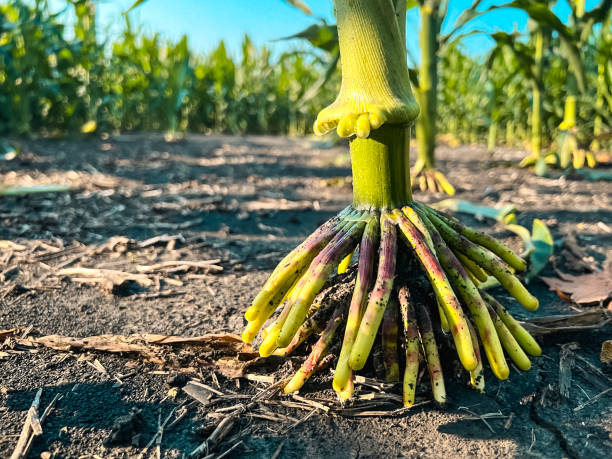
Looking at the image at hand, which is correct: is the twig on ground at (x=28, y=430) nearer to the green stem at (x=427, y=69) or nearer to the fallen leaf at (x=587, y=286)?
the fallen leaf at (x=587, y=286)

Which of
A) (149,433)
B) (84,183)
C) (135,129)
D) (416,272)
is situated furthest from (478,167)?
(135,129)

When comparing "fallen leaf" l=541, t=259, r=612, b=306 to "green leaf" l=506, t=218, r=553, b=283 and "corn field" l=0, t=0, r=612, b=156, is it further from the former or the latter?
"corn field" l=0, t=0, r=612, b=156

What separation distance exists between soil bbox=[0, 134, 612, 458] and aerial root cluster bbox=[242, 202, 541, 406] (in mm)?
109

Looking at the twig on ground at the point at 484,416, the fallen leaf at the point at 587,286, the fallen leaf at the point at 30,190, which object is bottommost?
the twig on ground at the point at 484,416

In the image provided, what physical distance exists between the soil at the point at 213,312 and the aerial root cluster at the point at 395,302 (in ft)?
0.36

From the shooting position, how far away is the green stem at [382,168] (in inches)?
53.2

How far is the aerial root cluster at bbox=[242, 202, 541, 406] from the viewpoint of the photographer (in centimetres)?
125

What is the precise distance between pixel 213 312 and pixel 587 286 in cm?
142

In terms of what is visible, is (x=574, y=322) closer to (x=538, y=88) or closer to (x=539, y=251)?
(x=539, y=251)

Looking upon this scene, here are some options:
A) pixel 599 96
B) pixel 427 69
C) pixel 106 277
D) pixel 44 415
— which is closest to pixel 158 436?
pixel 44 415

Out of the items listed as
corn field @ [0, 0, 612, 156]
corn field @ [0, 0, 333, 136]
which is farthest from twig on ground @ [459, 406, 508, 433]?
corn field @ [0, 0, 333, 136]

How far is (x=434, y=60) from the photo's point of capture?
12.0 ft

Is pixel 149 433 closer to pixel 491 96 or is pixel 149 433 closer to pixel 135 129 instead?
pixel 491 96

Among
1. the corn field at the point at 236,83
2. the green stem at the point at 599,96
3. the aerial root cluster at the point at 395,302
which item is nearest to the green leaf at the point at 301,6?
the corn field at the point at 236,83
